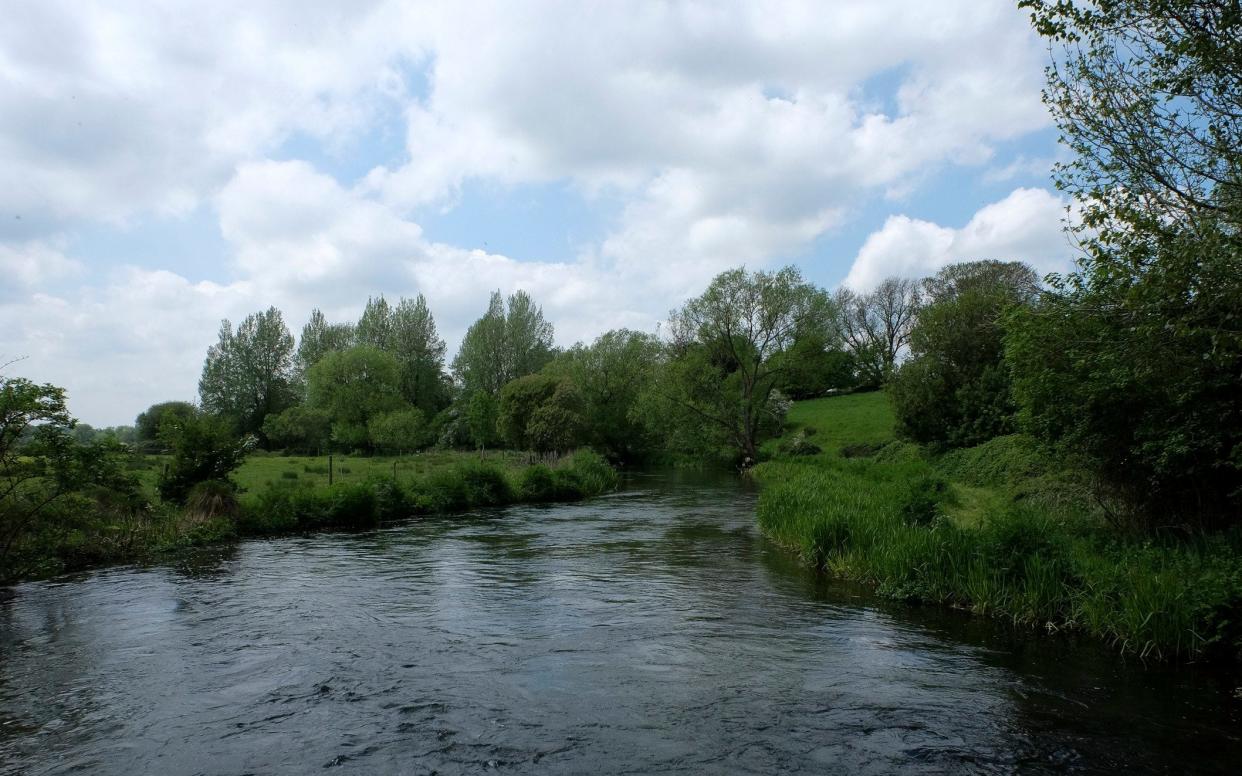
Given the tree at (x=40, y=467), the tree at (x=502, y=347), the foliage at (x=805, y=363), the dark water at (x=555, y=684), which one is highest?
the tree at (x=502, y=347)

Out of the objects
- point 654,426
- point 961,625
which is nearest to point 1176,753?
point 961,625

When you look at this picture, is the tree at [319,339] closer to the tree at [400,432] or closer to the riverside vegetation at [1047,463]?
the tree at [400,432]

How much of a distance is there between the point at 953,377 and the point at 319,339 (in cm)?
7094

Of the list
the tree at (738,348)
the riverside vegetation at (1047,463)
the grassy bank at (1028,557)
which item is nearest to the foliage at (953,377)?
the riverside vegetation at (1047,463)

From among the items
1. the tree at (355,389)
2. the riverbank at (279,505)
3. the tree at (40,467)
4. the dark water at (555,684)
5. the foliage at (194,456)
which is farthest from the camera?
the tree at (355,389)

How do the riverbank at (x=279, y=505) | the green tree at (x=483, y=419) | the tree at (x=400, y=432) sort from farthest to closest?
1. the green tree at (x=483, y=419)
2. the tree at (x=400, y=432)
3. the riverbank at (x=279, y=505)

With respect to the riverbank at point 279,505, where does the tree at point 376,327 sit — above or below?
above

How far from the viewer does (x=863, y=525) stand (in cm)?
1669

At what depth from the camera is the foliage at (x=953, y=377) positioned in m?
29.1

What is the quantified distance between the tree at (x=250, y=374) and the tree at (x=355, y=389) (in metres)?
8.40

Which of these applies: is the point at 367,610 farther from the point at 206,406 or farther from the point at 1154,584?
Answer: the point at 206,406

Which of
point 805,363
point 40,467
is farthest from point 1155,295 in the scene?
point 805,363

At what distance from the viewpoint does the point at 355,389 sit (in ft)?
213

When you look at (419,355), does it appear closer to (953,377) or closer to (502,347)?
(502,347)
